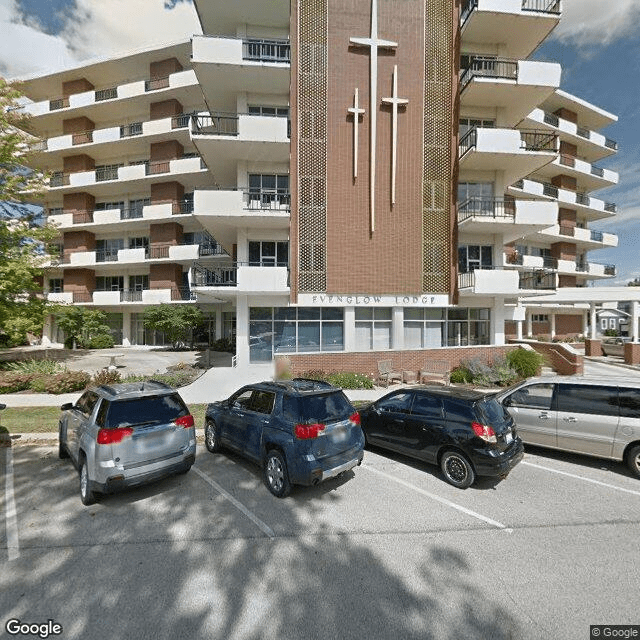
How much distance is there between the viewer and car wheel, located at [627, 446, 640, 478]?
605 centimetres

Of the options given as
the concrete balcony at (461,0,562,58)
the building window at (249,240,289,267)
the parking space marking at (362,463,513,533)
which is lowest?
the parking space marking at (362,463,513,533)

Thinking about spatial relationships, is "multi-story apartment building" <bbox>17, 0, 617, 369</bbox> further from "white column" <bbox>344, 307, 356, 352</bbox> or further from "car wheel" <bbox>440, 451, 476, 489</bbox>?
"car wheel" <bbox>440, 451, 476, 489</bbox>

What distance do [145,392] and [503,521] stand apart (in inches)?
232

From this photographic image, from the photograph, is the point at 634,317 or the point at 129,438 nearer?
the point at 129,438

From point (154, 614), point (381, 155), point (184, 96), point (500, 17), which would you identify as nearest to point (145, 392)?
point (154, 614)

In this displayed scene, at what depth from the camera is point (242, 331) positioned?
54.9ft

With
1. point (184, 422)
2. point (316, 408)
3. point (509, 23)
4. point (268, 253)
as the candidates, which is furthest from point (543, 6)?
point (184, 422)

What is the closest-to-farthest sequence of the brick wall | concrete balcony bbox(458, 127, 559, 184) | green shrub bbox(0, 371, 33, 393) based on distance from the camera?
green shrub bbox(0, 371, 33, 393) → the brick wall → concrete balcony bbox(458, 127, 559, 184)

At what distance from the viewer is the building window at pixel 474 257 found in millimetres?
18828

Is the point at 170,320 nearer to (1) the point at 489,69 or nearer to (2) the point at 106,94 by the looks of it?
→ (2) the point at 106,94

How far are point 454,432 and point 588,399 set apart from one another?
3305 millimetres

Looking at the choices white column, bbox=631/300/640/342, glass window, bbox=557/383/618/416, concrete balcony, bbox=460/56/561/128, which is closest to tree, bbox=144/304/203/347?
glass window, bbox=557/383/618/416

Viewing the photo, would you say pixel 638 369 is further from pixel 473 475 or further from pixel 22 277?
pixel 22 277

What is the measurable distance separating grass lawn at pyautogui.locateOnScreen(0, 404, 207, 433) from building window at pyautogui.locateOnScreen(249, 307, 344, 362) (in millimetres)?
6888
